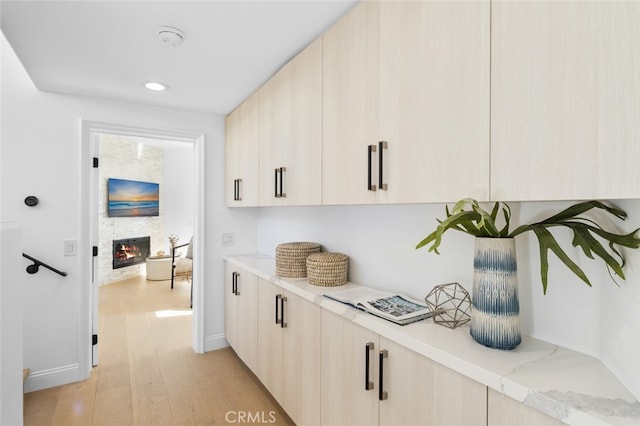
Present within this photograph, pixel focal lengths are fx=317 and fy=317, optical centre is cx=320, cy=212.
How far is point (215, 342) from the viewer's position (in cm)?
307

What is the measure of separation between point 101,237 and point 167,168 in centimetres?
188

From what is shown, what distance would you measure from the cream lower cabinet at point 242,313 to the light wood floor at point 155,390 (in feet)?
0.68

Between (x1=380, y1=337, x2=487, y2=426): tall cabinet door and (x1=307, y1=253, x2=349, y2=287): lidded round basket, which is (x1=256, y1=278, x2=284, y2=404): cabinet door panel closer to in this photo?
(x1=307, y1=253, x2=349, y2=287): lidded round basket

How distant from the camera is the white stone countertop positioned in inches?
28.8

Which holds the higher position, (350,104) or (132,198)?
(350,104)

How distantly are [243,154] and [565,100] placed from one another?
2276 mm

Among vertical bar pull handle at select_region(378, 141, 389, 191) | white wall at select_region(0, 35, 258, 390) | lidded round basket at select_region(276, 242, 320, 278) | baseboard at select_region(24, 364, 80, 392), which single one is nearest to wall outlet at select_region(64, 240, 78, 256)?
white wall at select_region(0, 35, 258, 390)

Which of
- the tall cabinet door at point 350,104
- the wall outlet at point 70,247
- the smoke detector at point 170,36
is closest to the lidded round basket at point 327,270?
the tall cabinet door at point 350,104

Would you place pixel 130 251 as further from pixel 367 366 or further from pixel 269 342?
pixel 367 366

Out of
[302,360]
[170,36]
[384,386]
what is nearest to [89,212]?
[170,36]

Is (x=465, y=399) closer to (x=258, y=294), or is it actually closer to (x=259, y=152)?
(x=258, y=294)

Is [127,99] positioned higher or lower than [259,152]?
higher

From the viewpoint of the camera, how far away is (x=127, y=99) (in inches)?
104

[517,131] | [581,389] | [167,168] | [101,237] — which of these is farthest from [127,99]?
[167,168]
